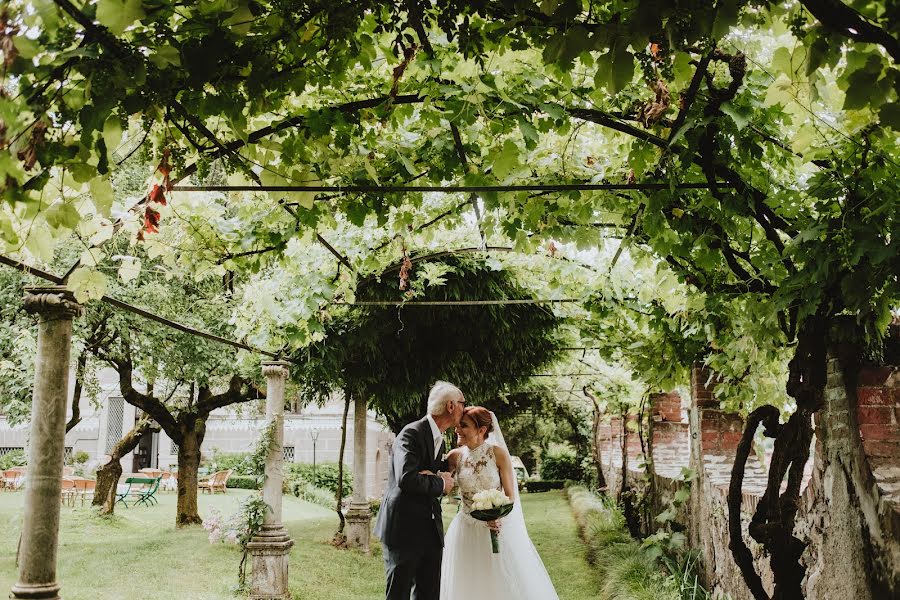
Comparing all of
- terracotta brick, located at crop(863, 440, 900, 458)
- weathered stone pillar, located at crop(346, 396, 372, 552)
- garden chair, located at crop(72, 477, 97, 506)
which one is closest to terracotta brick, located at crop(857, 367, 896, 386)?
terracotta brick, located at crop(863, 440, 900, 458)

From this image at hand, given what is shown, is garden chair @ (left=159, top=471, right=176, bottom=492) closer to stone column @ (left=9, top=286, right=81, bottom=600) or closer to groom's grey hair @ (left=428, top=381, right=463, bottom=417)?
groom's grey hair @ (left=428, top=381, right=463, bottom=417)

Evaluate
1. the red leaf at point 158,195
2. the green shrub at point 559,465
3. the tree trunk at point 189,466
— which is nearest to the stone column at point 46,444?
the red leaf at point 158,195

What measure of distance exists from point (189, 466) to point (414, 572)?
10.1 m

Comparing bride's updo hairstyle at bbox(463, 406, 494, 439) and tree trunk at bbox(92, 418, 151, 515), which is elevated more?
bride's updo hairstyle at bbox(463, 406, 494, 439)

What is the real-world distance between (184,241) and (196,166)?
2.21 meters

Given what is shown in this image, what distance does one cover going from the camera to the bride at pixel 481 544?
611 centimetres

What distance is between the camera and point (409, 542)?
5324mm

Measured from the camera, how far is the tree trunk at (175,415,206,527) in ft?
45.9

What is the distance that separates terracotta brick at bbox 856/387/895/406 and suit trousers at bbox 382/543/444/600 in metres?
3.10

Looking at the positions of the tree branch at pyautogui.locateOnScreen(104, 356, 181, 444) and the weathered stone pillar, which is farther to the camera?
the tree branch at pyautogui.locateOnScreen(104, 356, 181, 444)

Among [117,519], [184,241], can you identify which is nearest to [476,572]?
[184,241]

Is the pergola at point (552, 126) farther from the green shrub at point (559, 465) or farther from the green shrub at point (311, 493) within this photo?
the green shrub at point (559, 465)

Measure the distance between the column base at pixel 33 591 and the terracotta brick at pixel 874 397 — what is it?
15.1ft

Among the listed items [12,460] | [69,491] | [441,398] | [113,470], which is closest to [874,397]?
[441,398]
